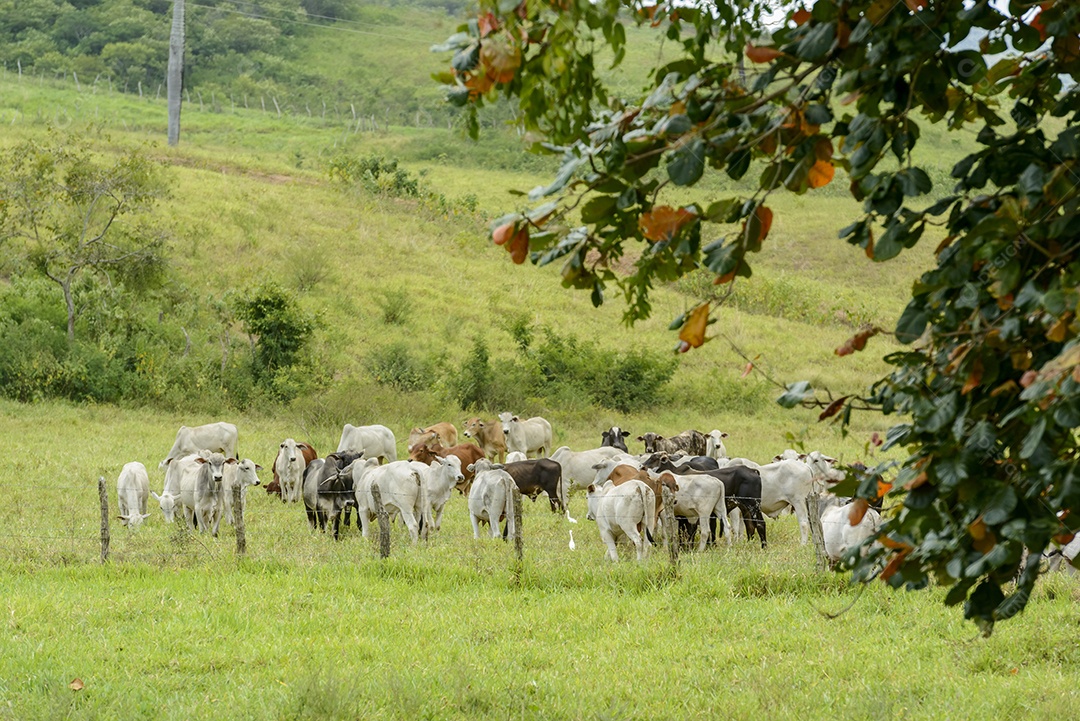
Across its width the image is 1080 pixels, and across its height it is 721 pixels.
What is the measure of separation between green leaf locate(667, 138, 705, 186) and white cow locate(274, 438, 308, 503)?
45.2 ft

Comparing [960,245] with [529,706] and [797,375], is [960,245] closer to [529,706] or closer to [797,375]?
[529,706]

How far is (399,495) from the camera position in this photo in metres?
13.6

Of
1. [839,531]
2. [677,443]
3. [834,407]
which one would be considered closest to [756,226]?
[834,407]

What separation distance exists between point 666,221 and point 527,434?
17.8 metres

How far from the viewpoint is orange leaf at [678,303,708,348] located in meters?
3.68

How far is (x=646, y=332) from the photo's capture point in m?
35.1

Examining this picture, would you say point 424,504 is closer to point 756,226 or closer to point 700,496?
point 700,496

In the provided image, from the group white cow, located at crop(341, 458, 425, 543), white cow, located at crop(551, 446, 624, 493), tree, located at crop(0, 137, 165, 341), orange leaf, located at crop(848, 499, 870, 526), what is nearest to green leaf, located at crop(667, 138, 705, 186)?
orange leaf, located at crop(848, 499, 870, 526)

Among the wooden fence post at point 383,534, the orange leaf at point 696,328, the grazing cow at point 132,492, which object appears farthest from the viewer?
the grazing cow at point 132,492

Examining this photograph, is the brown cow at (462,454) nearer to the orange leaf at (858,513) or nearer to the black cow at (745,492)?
the black cow at (745,492)

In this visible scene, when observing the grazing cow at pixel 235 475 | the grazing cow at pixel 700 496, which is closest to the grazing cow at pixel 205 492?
the grazing cow at pixel 235 475

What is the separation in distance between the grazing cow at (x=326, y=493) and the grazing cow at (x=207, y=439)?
4.60m

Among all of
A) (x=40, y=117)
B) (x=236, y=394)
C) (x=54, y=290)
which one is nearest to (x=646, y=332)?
(x=236, y=394)

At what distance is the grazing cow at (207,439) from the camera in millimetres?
18953
